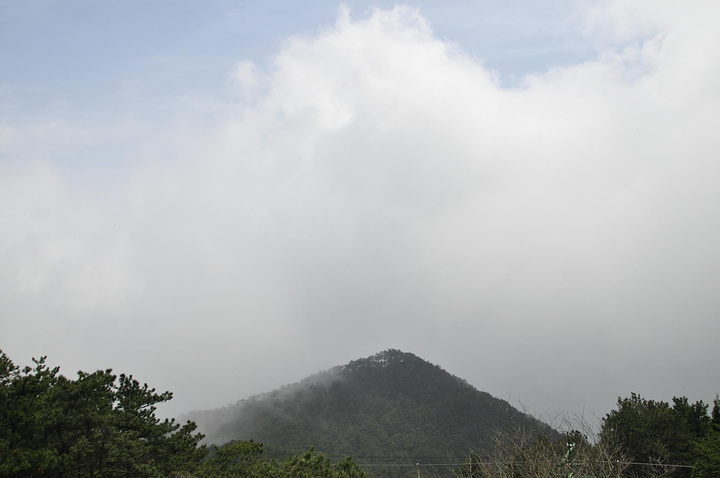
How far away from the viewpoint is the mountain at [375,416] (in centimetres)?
8031

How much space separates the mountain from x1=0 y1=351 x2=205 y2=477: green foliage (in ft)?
170

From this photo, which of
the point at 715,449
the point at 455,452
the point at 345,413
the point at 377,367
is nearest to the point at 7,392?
the point at 715,449

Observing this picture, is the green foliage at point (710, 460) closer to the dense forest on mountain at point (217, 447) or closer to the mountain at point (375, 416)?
the dense forest on mountain at point (217, 447)

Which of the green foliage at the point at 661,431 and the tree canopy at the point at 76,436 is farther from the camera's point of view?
the green foliage at the point at 661,431

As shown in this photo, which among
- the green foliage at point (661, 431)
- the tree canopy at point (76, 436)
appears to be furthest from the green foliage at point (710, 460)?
the tree canopy at point (76, 436)

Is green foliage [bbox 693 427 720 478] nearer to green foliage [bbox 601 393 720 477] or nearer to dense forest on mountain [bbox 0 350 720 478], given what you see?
dense forest on mountain [bbox 0 350 720 478]

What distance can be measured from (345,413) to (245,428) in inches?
740

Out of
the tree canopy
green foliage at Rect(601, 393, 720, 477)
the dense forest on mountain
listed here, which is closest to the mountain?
the dense forest on mountain

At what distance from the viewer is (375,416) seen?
97.9m

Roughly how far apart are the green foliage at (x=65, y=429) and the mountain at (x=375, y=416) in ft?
170

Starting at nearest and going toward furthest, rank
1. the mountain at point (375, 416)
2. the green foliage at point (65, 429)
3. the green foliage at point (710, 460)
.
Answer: the green foliage at point (65, 429) → the green foliage at point (710, 460) → the mountain at point (375, 416)

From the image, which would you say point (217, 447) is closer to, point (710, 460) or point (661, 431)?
point (710, 460)

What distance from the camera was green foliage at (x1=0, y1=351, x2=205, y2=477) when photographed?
14.5m

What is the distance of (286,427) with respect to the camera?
88.2 metres
